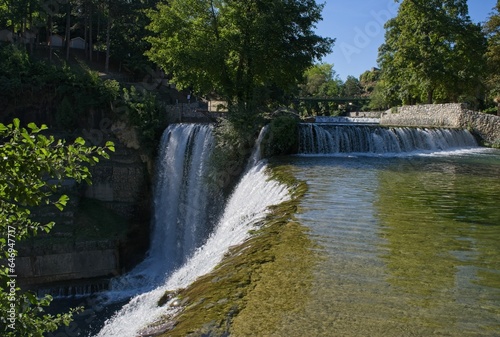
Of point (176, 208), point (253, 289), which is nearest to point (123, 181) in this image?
point (176, 208)

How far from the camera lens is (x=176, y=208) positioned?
20.0 meters

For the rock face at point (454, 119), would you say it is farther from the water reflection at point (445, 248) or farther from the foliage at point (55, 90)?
the foliage at point (55, 90)

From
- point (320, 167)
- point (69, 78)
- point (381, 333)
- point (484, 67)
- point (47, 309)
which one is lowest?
point (47, 309)

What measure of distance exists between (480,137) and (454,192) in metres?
15.0

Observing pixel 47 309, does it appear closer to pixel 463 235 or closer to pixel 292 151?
pixel 292 151

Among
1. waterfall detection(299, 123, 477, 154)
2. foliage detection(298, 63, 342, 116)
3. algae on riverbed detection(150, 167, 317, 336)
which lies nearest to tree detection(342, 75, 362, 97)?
foliage detection(298, 63, 342, 116)

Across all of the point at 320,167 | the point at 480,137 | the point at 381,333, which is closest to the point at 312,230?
the point at 381,333

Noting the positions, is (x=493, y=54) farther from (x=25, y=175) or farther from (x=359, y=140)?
(x=25, y=175)

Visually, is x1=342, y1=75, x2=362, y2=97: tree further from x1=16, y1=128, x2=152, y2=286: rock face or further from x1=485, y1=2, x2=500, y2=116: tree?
x1=16, y1=128, x2=152, y2=286: rock face

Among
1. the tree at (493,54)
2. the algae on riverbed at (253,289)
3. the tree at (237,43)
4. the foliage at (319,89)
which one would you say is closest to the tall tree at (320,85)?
the foliage at (319,89)

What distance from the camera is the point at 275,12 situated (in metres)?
20.0

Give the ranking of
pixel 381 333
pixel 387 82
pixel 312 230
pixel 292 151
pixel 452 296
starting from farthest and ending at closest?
pixel 387 82 → pixel 292 151 → pixel 312 230 → pixel 452 296 → pixel 381 333

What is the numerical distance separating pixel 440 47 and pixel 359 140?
14356 mm

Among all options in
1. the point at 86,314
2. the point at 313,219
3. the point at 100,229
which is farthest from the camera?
the point at 100,229
